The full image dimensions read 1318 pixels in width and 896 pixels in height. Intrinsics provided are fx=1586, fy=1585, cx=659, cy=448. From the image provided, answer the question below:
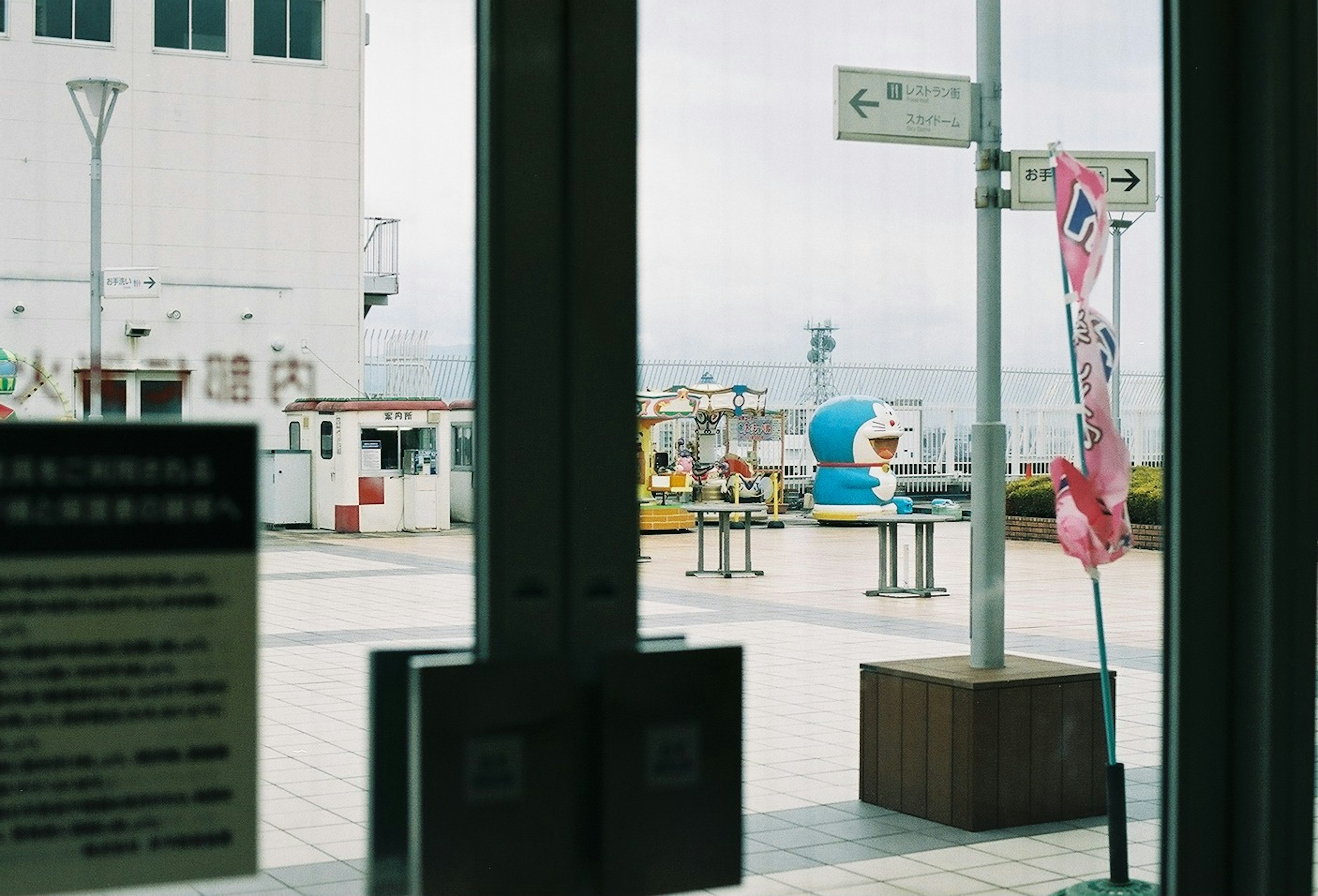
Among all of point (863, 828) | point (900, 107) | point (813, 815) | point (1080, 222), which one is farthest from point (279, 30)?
point (863, 828)

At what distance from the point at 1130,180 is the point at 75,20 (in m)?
1.98

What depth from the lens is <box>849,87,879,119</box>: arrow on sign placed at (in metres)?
2.57

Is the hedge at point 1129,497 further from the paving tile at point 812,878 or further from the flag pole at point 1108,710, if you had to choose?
the paving tile at point 812,878

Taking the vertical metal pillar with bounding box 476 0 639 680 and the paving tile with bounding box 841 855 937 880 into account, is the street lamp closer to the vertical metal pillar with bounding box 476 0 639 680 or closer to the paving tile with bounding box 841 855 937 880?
the vertical metal pillar with bounding box 476 0 639 680

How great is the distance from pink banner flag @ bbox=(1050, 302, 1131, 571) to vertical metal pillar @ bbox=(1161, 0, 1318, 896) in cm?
82

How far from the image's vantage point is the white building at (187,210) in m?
1.41

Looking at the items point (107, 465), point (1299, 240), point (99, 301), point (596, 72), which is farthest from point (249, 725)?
point (1299, 240)

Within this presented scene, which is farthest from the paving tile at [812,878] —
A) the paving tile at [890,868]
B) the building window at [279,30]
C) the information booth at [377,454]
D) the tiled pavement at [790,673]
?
the building window at [279,30]

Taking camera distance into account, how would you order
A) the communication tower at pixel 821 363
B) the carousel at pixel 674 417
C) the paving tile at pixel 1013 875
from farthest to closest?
the paving tile at pixel 1013 875 < the communication tower at pixel 821 363 < the carousel at pixel 674 417

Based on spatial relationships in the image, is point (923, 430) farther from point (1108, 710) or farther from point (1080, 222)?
point (1108, 710)

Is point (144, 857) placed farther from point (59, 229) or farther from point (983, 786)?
point (983, 786)

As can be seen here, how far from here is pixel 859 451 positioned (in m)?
2.89

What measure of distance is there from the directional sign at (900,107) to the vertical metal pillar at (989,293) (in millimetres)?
54

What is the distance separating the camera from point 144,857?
141cm
